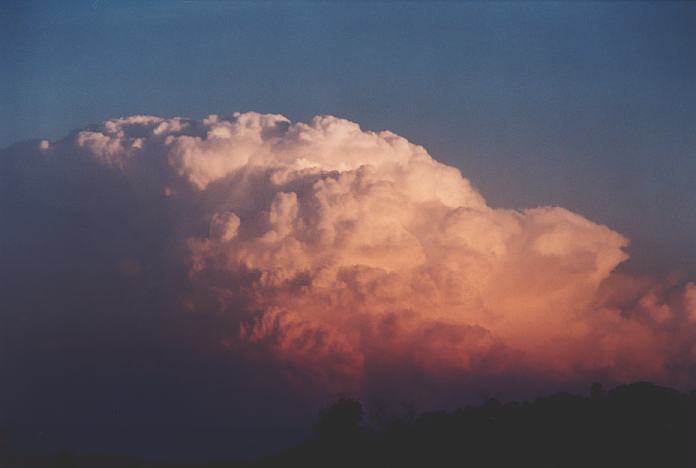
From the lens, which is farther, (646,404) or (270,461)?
(270,461)

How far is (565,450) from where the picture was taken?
275 ft

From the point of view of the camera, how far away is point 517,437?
91688 mm

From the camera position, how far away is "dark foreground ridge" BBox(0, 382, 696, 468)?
80.3 metres

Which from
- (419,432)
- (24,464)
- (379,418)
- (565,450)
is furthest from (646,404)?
(24,464)

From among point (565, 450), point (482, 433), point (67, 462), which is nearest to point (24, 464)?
point (67, 462)

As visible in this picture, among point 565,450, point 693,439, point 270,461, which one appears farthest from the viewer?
→ point 270,461

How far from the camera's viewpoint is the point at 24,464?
351 ft

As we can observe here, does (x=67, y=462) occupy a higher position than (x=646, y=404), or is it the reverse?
(x=646, y=404)

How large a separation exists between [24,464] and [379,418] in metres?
45.0

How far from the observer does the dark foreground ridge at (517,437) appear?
80.3m

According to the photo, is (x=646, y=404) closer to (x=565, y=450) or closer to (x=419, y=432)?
(x=565, y=450)

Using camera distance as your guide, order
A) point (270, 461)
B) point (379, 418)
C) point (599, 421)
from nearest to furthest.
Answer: point (599, 421) → point (270, 461) → point (379, 418)

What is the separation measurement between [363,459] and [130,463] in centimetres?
4933

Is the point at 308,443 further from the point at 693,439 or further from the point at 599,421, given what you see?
the point at 693,439
